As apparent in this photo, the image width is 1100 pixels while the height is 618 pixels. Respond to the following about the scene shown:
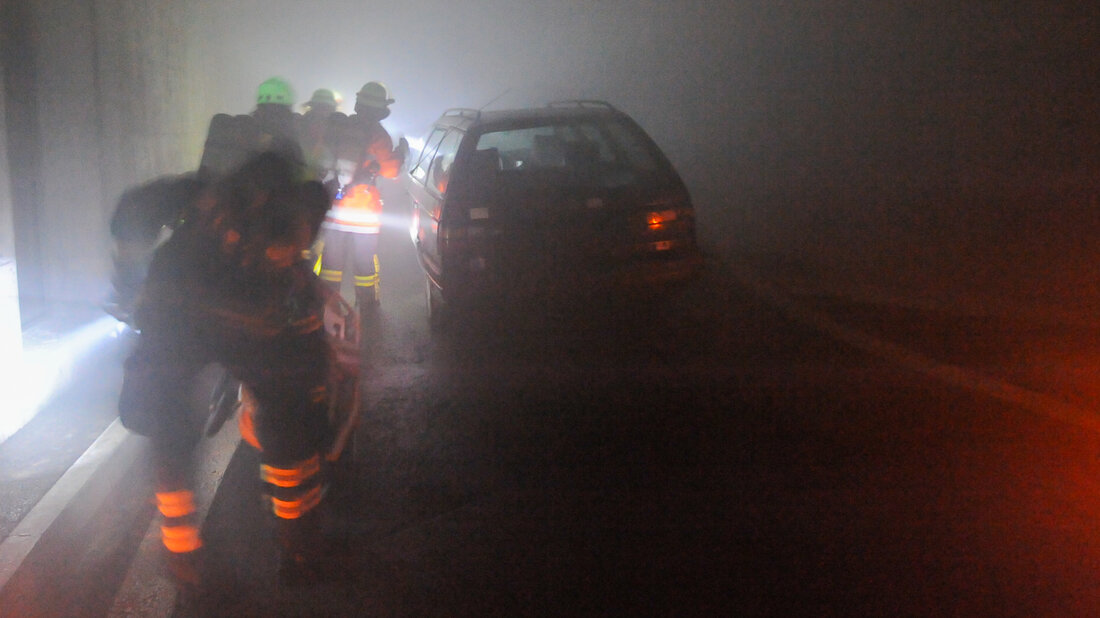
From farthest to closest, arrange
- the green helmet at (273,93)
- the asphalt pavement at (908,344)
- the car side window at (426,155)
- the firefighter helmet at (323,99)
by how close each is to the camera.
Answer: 1. the car side window at (426,155)
2. the firefighter helmet at (323,99)
3. the green helmet at (273,93)
4. the asphalt pavement at (908,344)

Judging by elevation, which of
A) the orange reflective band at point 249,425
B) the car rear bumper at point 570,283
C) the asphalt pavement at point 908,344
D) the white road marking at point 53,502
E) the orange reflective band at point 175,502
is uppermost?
the car rear bumper at point 570,283

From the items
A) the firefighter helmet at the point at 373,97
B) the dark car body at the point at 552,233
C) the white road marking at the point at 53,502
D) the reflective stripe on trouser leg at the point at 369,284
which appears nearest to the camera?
the white road marking at the point at 53,502

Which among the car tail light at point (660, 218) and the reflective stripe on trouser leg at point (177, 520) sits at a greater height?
the car tail light at point (660, 218)

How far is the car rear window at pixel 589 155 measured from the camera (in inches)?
266

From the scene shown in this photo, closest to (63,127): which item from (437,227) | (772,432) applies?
(437,227)

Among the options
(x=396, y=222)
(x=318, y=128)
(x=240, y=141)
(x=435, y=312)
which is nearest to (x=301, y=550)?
(x=240, y=141)

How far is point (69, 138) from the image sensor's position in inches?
269

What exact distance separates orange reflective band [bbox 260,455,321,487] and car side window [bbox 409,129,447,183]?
4.62 m

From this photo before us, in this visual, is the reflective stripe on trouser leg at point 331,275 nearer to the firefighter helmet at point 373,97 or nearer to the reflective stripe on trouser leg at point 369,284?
the reflective stripe on trouser leg at point 369,284

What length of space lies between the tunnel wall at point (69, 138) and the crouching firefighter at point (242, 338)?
370 centimetres

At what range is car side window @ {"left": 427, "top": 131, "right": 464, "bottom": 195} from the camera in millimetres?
6758

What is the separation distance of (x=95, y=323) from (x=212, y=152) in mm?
3510

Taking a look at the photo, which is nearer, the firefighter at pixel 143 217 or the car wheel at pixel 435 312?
the firefighter at pixel 143 217

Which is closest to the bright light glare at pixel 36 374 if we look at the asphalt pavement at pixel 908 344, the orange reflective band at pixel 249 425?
the asphalt pavement at pixel 908 344
